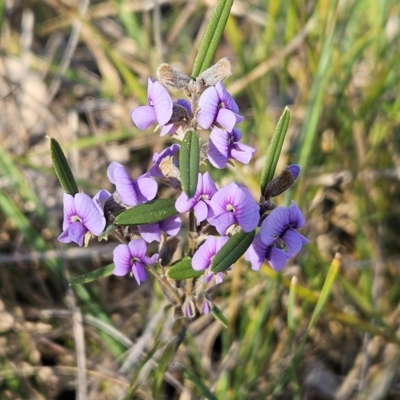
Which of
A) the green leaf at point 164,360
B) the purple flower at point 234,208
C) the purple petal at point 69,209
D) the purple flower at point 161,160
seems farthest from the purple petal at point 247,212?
the green leaf at point 164,360

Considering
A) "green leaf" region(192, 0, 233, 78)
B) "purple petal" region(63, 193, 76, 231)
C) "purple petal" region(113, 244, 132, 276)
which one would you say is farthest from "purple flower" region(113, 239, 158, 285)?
"green leaf" region(192, 0, 233, 78)

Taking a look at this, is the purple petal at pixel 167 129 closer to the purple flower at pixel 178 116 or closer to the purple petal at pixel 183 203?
the purple flower at pixel 178 116

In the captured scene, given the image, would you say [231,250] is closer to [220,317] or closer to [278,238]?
[278,238]

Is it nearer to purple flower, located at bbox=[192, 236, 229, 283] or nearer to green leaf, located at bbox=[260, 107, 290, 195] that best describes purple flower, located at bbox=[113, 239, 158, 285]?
purple flower, located at bbox=[192, 236, 229, 283]

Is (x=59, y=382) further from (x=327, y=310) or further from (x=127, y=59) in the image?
(x=127, y=59)

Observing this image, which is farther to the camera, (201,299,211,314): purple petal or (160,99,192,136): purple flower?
(201,299,211,314): purple petal

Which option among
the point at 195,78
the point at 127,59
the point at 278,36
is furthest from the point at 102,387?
the point at 278,36
